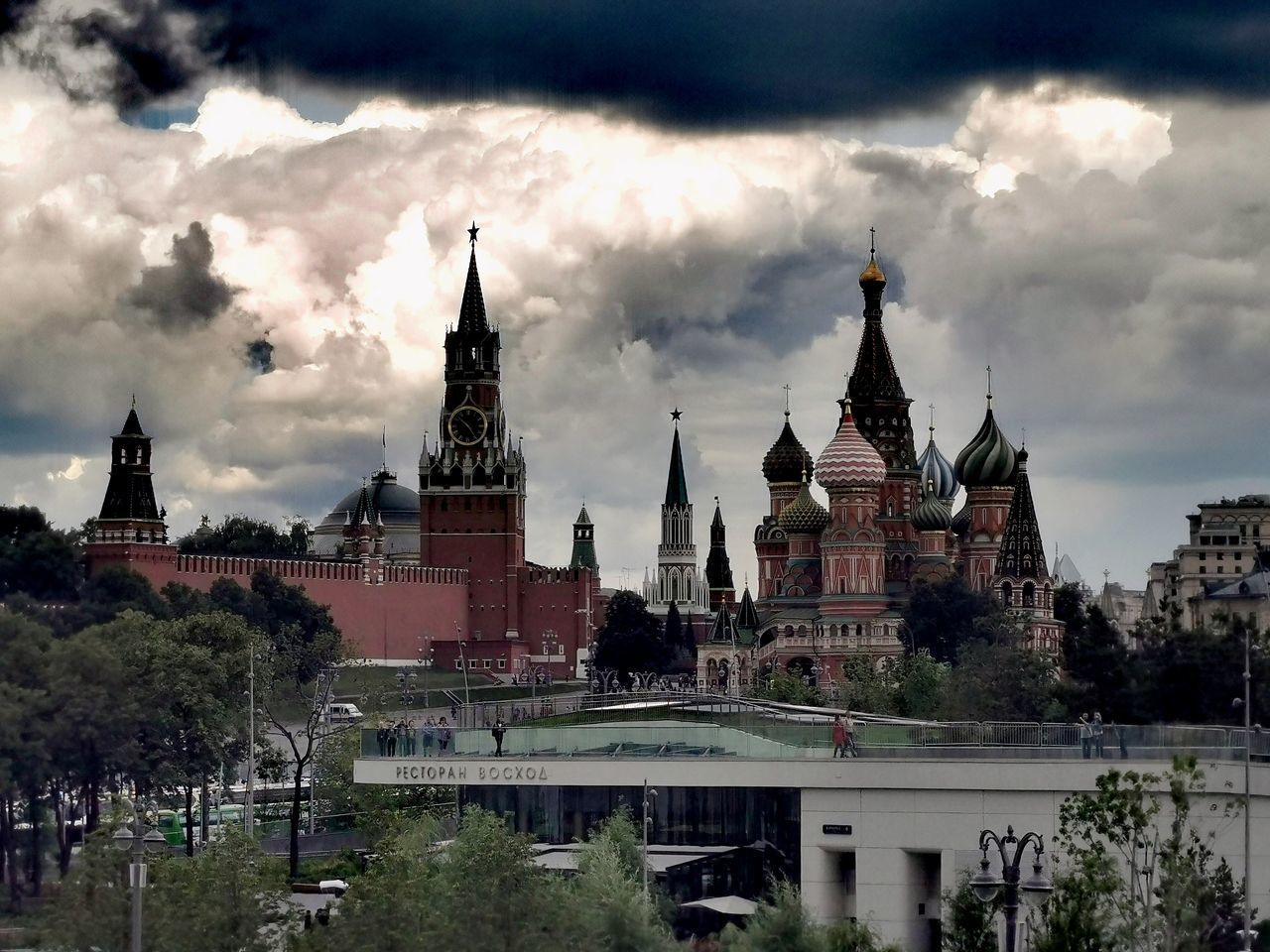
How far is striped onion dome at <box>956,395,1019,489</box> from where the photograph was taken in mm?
195750

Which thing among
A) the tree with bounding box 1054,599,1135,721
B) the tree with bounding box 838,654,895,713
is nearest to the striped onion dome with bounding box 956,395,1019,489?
the tree with bounding box 838,654,895,713

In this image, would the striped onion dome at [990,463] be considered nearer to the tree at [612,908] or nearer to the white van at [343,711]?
the white van at [343,711]

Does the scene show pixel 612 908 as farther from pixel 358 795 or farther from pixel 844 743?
pixel 358 795

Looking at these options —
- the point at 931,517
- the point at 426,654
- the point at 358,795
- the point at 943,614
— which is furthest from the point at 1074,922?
the point at 426,654

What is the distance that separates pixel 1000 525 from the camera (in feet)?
644

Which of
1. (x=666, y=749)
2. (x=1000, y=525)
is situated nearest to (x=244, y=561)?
(x=1000, y=525)

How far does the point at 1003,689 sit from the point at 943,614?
70046 mm

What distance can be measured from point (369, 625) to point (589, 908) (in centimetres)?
13939

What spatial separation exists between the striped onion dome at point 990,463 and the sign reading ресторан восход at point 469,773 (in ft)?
441

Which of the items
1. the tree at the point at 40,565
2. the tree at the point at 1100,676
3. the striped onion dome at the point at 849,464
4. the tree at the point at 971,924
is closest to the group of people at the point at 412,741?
the tree at the point at 971,924

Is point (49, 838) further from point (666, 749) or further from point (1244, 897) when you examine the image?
point (1244, 897)

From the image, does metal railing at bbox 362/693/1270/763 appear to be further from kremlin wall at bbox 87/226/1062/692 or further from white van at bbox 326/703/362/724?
kremlin wall at bbox 87/226/1062/692

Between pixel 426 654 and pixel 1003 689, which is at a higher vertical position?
pixel 426 654

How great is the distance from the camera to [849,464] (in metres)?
185
